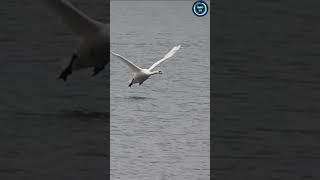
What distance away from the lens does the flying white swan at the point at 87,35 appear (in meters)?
12.4

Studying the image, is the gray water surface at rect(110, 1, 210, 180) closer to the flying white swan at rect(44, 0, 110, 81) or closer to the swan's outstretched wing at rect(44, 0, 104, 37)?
the flying white swan at rect(44, 0, 110, 81)

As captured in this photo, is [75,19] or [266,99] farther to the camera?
[266,99]

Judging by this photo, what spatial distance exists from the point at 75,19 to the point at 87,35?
233 mm

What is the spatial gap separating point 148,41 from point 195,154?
9.08 meters

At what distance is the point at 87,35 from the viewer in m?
12.6

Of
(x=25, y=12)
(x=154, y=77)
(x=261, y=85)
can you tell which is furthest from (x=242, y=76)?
(x=25, y=12)

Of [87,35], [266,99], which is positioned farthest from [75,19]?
[266,99]

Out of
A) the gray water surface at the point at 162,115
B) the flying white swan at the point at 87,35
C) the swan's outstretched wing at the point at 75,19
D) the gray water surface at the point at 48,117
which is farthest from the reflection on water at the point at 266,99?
the swan's outstretched wing at the point at 75,19

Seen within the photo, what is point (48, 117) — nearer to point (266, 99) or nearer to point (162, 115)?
point (162, 115)

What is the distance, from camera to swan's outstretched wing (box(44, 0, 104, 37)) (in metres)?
12.6

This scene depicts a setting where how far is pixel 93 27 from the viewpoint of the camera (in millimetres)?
12594
